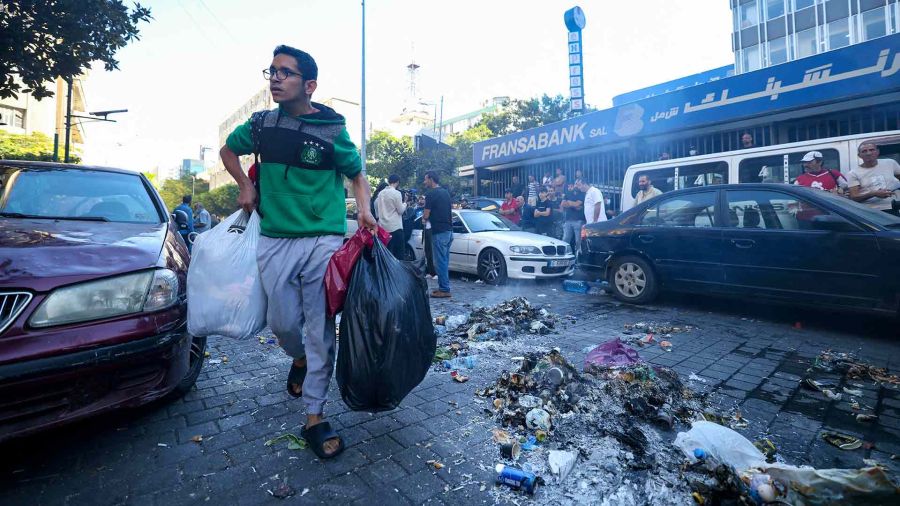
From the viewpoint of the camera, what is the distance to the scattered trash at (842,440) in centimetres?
234

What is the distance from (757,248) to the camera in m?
4.99

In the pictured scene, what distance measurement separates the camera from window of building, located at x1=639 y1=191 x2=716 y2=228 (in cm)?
551

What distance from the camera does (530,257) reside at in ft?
24.8

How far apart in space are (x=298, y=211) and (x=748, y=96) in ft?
36.4

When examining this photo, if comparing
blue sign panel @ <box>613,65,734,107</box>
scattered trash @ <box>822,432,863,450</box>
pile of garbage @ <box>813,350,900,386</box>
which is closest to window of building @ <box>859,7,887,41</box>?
blue sign panel @ <box>613,65,734,107</box>

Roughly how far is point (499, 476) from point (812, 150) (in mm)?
6393

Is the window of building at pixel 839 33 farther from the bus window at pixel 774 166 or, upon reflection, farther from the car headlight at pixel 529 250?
the car headlight at pixel 529 250

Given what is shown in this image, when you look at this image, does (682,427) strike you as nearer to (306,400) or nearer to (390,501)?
(390,501)

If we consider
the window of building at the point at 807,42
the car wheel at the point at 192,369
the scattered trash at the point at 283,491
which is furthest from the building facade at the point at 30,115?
the window of building at the point at 807,42

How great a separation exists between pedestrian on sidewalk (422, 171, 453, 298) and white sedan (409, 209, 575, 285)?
98 cm

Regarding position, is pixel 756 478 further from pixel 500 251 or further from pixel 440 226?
pixel 500 251

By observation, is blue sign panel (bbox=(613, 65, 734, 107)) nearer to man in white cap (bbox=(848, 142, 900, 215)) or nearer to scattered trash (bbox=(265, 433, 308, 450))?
man in white cap (bbox=(848, 142, 900, 215))

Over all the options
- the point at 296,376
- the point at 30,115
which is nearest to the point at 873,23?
the point at 296,376

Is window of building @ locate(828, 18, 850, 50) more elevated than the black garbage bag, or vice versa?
window of building @ locate(828, 18, 850, 50)
